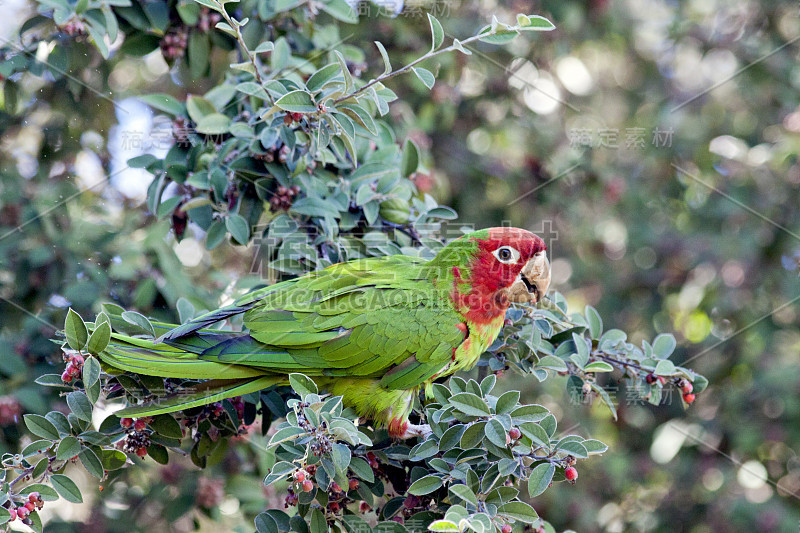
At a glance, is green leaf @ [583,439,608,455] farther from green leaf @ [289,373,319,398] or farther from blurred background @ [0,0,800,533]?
blurred background @ [0,0,800,533]

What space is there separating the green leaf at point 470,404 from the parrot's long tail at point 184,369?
685 millimetres

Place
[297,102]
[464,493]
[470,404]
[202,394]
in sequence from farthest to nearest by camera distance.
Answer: [202,394], [297,102], [470,404], [464,493]

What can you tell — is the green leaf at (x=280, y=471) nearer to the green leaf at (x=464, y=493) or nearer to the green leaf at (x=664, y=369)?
the green leaf at (x=464, y=493)

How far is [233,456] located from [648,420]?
2.84 m

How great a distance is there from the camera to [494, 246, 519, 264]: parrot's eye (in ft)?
7.75

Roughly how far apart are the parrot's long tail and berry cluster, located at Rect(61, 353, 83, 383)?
55mm

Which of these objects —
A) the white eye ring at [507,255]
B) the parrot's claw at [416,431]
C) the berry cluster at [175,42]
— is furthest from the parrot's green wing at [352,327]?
the berry cluster at [175,42]

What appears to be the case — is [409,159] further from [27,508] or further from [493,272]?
[27,508]

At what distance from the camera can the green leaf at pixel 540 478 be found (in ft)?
5.62

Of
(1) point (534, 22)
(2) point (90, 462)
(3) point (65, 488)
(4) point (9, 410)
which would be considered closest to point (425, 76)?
(1) point (534, 22)

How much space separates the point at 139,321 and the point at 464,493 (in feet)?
3.84

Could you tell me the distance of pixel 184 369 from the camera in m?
1.95

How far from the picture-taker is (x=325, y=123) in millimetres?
1996

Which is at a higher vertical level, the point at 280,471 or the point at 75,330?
the point at 75,330
